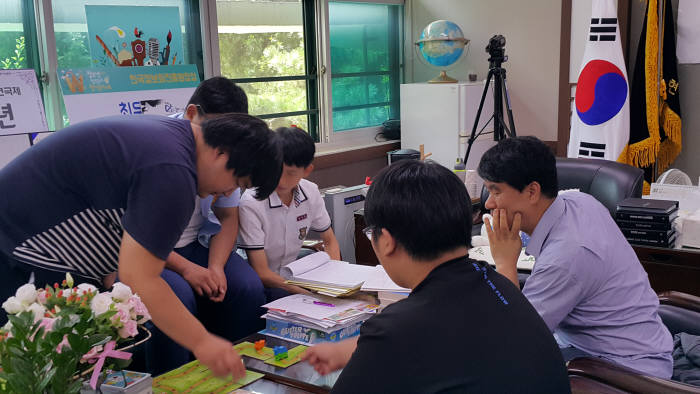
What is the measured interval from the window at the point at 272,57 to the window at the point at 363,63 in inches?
10.6

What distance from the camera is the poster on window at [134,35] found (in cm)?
337

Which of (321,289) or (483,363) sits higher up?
(483,363)

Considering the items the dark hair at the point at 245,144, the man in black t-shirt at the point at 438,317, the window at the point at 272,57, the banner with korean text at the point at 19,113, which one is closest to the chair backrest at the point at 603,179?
the dark hair at the point at 245,144

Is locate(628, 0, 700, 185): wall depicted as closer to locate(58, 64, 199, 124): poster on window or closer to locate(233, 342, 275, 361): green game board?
locate(58, 64, 199, 124): poster on window

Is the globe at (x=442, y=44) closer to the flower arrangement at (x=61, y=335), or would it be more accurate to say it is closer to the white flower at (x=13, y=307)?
the flower arrangement at (x=61, y=335)

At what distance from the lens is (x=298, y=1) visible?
178 inches

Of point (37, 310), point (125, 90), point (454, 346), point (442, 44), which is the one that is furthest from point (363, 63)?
point (454, 346)

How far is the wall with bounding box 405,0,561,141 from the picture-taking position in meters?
4.60

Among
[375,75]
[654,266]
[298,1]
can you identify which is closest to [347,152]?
[375,75]

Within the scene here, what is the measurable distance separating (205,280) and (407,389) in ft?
4.32

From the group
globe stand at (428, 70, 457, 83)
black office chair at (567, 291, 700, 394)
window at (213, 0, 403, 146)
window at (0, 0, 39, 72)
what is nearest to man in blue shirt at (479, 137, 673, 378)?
black office chair at (567, 291, 700, 394)

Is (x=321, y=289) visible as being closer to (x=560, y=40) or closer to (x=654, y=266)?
(x=654, y=266)

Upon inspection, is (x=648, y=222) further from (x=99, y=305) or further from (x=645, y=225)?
(x=99, y=305)

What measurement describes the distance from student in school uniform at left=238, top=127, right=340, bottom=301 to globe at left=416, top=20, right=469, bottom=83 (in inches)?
98.1
